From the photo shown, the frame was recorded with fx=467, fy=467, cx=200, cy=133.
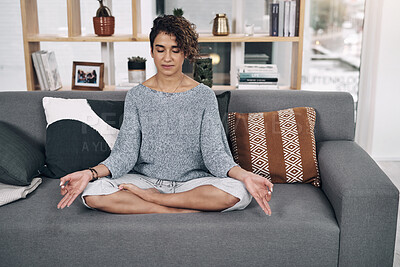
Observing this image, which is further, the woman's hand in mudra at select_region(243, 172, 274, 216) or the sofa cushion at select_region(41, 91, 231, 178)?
the sofa cushion at select_region(41, 91, 231, 178)

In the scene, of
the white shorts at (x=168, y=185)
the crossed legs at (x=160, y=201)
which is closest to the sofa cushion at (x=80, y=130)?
the white shorts at (x=168, y=185)

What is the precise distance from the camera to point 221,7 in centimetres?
342

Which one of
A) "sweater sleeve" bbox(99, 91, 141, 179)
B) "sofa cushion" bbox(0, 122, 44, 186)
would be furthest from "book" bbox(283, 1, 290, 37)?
"sofa cushion" bbox(0, 122, 44, 186)

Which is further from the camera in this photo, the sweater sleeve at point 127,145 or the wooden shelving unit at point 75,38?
the wooden shelving unit at point 75,38

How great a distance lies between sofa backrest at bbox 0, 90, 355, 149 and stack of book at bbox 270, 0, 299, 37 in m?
0.69

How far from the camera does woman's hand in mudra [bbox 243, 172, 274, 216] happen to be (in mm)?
1777

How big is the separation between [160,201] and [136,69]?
1284mm

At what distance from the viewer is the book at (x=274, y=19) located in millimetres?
2980

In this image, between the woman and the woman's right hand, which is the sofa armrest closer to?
the woman

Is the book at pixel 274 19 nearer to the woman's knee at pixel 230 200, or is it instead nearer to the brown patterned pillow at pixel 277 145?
the brown patterned pillow at pixel 277 145

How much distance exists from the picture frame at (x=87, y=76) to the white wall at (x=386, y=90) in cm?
213

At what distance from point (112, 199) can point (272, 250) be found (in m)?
0.65

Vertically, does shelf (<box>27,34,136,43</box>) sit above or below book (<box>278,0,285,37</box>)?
below

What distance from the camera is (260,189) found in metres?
1.80
